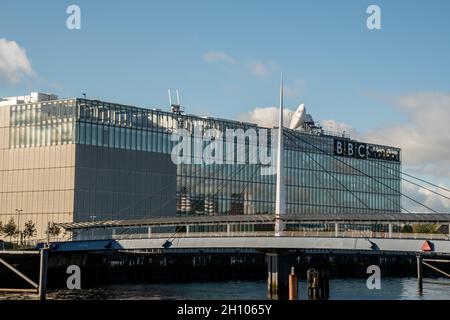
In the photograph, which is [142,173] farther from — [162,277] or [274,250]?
[274,250]

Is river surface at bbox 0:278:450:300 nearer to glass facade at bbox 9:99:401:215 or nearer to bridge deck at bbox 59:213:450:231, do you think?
bridge deck at bbox 59:213:450:231

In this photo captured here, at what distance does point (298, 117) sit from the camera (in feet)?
620

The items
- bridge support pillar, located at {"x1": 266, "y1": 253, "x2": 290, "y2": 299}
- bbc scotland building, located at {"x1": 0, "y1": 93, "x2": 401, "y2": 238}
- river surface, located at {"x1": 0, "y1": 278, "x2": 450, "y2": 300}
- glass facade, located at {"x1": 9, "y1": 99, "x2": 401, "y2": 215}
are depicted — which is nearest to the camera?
river surface, located at {"x1": 0, "y1": 278, "x2": 450, "y2": 300}

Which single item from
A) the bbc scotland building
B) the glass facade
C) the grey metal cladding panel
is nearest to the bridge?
the grey metal cladding panel

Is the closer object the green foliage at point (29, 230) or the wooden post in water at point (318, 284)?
the wooden post in water at point (318, 284)

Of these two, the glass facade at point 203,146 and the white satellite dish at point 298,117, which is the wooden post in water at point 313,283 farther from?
the white satellite dish at point 298,117

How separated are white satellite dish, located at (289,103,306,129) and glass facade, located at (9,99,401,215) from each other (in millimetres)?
4592

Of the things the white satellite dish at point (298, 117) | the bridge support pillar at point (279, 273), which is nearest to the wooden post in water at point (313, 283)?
the bridge support pillar at point (279, 273)

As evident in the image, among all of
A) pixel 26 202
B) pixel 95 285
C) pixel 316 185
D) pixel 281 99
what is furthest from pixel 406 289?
pixel 316 185

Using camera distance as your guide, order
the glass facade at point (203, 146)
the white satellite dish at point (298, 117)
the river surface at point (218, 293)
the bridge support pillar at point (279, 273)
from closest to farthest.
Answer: the river surface at point (218, 293)
the bridge support pillar at point (279, 273)
the glass facade at point (203, 146)
the white satellite dish at point (298, 117)

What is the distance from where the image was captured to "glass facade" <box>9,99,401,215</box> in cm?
14462

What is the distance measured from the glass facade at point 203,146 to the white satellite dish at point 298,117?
4592 mm

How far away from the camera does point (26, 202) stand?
481 ft

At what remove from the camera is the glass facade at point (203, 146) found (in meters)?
145
